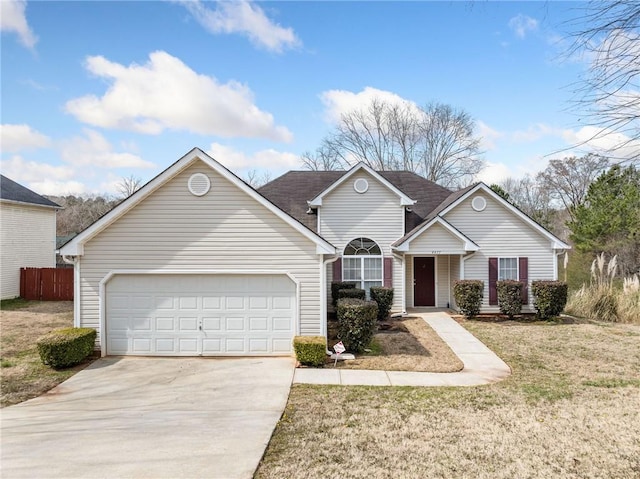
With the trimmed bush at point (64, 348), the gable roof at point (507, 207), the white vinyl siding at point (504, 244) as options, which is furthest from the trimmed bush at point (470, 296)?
the trimmed bush at point (64, 348)

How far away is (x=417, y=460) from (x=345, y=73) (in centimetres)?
1880

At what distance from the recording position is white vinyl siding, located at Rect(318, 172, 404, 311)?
15.8 metres

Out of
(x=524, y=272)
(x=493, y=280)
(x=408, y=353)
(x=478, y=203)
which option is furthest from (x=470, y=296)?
(x=408, y=353)

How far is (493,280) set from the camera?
15.6 metres

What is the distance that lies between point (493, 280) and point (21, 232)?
892 inches

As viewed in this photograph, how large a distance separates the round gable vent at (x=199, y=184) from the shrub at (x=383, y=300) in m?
7.53

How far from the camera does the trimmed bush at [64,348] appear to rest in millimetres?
8727

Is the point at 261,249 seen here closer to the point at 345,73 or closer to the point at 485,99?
the point at 485,99

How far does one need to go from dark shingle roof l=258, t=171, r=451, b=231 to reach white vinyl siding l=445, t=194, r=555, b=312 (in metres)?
2.68

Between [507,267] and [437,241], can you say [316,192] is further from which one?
[507,267]

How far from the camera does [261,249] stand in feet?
32.3

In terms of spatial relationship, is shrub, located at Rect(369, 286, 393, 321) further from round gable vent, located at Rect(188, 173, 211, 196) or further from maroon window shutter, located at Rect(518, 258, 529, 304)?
round gable vent, located at Rect(188, 173, 211, 196)

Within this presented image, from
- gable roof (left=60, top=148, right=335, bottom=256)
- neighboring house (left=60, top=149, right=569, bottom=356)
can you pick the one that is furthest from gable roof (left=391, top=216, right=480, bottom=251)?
gable roof (left=60, top=148, right=335, bottom=256)

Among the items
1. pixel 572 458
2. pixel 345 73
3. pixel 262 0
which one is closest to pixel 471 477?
pixel 572 458
